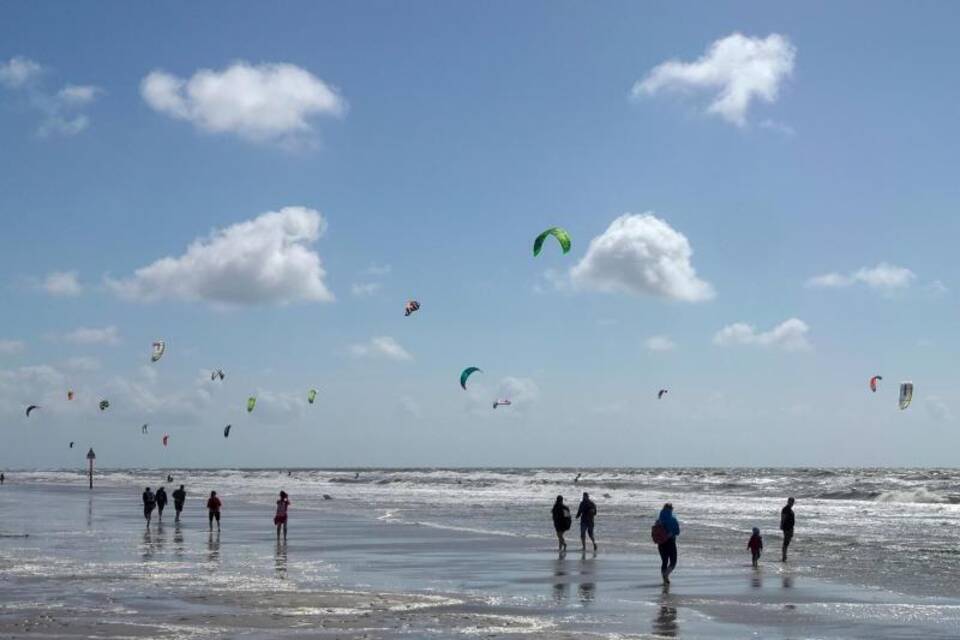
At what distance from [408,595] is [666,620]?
13.2ft

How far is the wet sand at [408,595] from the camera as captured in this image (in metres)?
12.4

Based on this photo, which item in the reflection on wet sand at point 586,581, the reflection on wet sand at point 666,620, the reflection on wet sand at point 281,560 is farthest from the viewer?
the reflection on wet sand at point 281,560

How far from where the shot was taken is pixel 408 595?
15.4m

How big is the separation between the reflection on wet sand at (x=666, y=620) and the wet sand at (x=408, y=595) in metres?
0.03

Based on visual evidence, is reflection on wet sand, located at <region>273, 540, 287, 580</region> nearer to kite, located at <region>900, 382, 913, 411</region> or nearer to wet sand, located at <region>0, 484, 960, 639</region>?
wet sand, located at <region>0, 484, 960, 639</region>

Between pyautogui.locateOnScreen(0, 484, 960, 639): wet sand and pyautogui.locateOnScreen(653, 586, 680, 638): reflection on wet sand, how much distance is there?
0.03 m

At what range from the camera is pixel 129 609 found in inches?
535

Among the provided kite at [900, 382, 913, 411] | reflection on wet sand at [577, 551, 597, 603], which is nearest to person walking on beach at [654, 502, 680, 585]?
reflection on wet sand at [577, 551, 597, 603]

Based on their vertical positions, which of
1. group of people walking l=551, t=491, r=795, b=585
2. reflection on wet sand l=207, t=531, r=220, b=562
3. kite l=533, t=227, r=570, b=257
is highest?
kite l=533, t=227, r=570, b=257

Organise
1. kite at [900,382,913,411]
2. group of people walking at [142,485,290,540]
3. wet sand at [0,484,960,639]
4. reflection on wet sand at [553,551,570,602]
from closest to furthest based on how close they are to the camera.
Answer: wet sand at [0,484,960,639] < reflection on wet sand at [553,551,570,602] < group of people walking at [142,485,290,540] < kite at [900,382,913,411]

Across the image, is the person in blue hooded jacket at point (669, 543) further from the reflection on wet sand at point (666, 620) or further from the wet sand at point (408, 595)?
the reflection on wet sand at point (666, 620)

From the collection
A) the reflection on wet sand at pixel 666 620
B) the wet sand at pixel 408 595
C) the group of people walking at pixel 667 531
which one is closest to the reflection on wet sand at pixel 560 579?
the wet sand at pixel 408 595

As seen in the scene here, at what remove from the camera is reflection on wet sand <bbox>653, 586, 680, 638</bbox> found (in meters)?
12.3

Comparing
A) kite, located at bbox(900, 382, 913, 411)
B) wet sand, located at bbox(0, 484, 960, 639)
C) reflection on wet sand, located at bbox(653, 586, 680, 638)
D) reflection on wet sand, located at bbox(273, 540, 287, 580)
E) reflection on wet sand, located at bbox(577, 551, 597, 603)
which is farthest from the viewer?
kite, located at bbox(900, 382, 913, 411)
